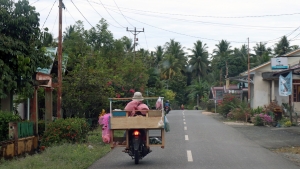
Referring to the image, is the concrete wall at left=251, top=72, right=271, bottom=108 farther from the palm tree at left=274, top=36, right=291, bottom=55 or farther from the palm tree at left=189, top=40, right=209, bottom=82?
the palm tree at left=189, top=40, right=209, bottom=82

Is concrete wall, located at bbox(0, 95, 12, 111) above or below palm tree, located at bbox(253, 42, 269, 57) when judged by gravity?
below

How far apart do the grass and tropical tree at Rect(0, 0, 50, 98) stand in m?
1.96

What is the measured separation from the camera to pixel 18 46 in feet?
43.4

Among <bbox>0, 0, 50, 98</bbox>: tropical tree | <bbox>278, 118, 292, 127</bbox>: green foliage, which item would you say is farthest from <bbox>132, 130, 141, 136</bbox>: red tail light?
<bbox>278, 118, 292, 127</bbox>: green foliage

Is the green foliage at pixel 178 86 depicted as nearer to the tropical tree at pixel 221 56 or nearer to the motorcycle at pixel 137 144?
the tropical tree at pixel 221 56

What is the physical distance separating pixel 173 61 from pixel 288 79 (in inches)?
2071

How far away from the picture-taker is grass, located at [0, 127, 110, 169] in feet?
39.5

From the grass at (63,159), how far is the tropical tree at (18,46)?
6.43 ft

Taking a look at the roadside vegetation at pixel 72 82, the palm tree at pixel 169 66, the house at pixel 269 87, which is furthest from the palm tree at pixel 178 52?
the house at pixel 269 87

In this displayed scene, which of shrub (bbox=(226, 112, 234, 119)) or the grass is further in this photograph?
shrub (bbox=(226, 112, 234, 119))

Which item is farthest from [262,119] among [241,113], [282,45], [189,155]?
[282,45]

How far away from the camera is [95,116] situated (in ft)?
87.6

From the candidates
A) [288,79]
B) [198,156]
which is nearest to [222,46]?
[288,79]

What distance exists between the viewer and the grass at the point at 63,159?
1203 cm
